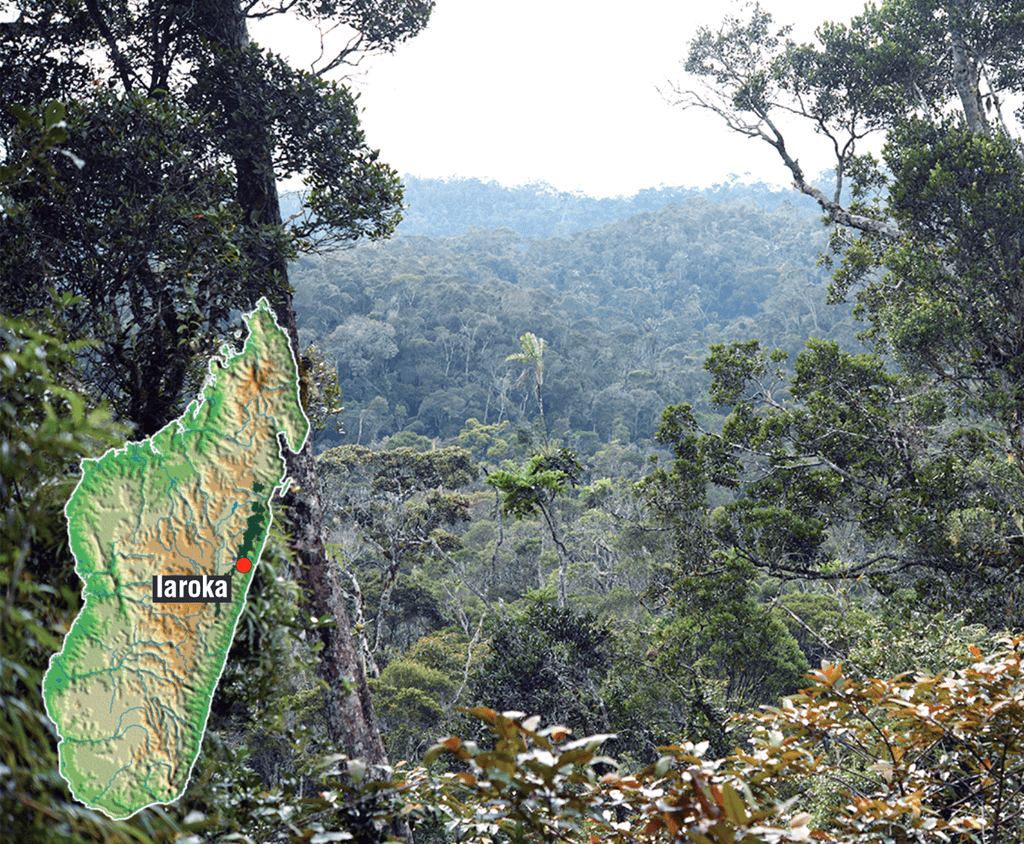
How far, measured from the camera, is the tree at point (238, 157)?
128 inches

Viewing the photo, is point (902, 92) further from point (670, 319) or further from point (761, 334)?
point (670, 319)

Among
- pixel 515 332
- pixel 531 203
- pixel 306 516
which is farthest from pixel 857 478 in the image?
pixel 531 203

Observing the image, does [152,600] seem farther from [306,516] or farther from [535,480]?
A: [535,480]

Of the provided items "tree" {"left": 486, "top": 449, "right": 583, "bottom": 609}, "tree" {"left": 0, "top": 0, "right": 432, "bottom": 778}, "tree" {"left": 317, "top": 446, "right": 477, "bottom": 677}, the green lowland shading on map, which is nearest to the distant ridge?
"tree" {"left": 317, "top": 446, "right": 477, "bottom": 677}

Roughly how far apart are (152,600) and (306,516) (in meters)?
2.45

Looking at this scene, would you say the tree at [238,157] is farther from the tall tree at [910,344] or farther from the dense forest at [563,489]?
the tall tree at [910,344]

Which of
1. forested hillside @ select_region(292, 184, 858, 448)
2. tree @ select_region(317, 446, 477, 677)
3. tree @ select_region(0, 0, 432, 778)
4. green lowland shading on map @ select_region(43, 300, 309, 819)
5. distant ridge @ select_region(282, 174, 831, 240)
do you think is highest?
distant ridge @ select_region(282, 174, 831, 240)

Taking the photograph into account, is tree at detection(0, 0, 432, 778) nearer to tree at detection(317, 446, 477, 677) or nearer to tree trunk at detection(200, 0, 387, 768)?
tree trunk at detection(200, 0, 387, 768)

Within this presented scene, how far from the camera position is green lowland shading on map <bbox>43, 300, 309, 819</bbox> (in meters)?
1.05

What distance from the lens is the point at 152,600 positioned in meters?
1.20

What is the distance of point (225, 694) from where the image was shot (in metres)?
1.77

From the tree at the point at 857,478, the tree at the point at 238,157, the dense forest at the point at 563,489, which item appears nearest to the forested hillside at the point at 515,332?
the dense forest at the point at 563,489

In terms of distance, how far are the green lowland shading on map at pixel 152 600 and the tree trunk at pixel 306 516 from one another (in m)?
1.91

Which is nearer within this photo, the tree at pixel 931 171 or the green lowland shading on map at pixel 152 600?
the green lowland shading on map at pixel 152 600
